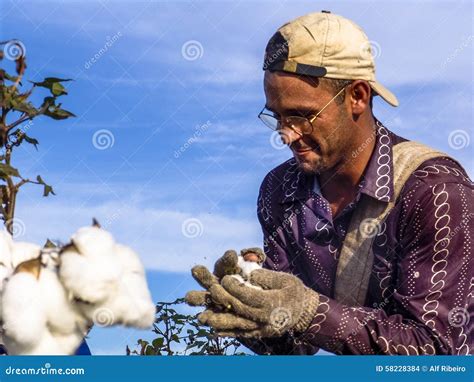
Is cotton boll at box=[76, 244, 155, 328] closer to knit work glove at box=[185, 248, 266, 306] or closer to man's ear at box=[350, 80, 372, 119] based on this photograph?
knit work glove at box=[185, 248, 266, 306]

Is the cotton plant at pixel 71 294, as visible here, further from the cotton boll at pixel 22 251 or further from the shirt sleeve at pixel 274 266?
the shirt sleeve at pixel 274 266

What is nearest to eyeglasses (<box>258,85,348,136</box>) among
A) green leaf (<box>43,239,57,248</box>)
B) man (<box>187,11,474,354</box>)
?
man (<box>187,11,474,354</box>)

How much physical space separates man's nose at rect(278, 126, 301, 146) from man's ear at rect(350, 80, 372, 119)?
0.28 meters

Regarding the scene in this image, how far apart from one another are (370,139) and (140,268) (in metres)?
2.21

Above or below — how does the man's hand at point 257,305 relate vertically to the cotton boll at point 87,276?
above

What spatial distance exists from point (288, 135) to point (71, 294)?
209 centimetres

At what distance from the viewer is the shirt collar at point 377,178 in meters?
3.37

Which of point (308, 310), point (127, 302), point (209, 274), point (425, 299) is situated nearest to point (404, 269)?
point (425, 299)

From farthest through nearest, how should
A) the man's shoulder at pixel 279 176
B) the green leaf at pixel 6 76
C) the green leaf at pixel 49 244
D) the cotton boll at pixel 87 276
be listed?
1. the man's shoulder at pixel 279 176
2. the green leaf at pixel 6 76
3. the green leaf at pixel 49 244
4. the cotton boll at pixel 87 276

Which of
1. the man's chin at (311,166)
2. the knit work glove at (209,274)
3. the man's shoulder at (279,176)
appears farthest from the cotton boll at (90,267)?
the man's shoulder at (279,176)

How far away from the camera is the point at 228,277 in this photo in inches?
104

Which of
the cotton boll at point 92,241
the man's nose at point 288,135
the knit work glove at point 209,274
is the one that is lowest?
the cotton boll at point 92,241

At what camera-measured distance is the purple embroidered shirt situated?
9.78ft

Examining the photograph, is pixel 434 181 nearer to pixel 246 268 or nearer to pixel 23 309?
pixel 246 268
